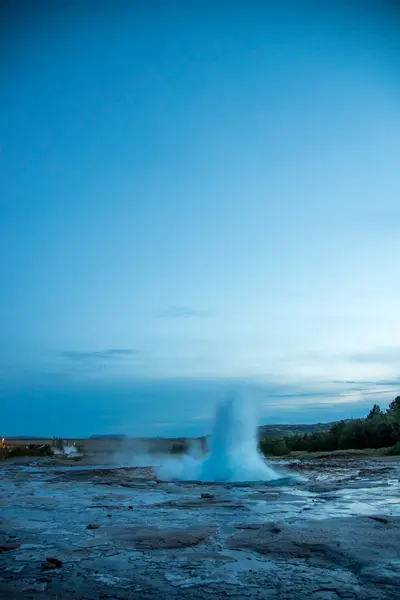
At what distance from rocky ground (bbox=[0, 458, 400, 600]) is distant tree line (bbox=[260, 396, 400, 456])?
81.1 feet

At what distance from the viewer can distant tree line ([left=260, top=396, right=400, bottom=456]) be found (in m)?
38.6

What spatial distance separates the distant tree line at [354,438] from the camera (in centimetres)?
3856

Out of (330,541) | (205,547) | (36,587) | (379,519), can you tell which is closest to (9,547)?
(36,587)

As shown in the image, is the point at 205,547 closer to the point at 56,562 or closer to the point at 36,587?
the point at 56,562

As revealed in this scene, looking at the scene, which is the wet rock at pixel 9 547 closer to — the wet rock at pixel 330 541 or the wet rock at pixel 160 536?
the wet rock at pixel 160 536

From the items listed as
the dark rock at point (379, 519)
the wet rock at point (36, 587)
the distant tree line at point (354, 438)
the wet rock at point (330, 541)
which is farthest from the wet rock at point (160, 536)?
the distant tree line at point (354, 438)

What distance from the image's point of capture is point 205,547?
7477mm

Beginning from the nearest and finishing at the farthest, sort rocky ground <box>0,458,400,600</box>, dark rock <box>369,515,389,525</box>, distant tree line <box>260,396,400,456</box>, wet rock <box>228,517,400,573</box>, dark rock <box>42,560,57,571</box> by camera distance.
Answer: rocky ground <box>0,458,400,600</box> → dark rock <box>42,560,57,571</box> → wet rock <box>228,517,400,573</box> → dark rock <box>369,515,389,525</box> → distant tree line <box>260,396,400,456</box>

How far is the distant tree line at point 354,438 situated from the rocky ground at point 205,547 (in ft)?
81.1

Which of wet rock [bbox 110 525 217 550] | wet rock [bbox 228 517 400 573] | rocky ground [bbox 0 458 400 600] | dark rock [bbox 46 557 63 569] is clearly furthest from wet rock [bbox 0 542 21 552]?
wet rock [bbox 228 517 400 573]

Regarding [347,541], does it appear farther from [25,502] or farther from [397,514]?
[25,502]

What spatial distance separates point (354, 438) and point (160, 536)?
1458 inches

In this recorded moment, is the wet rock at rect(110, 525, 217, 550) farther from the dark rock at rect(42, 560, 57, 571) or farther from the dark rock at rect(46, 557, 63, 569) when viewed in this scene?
the dark rock at rect(42, 560, 57, 571)

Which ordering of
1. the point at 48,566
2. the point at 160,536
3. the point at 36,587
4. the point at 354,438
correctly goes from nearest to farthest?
the point at 36,587 < the point at 48,566 < the point at 160,536 < the point at 354,438
